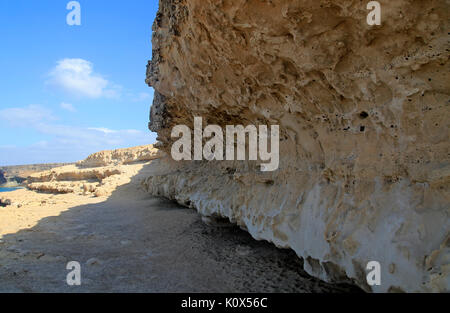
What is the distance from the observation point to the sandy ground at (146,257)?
313 cm

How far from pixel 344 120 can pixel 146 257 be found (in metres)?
3.30

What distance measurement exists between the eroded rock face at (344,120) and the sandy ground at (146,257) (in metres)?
0.45

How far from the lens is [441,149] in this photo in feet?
6.83

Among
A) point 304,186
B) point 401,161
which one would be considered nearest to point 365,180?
point 401,161

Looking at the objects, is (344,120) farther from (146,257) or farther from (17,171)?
(17,171)

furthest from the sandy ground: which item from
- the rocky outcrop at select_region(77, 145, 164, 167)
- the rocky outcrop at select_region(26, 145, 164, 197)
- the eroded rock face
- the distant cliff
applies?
the distant cliff

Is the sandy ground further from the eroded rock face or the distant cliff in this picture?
the distant cliff

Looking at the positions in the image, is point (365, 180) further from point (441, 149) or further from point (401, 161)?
point (441, 149)

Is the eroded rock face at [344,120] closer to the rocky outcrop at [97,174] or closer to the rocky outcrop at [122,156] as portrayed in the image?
the rocky outcrop at [97,174]

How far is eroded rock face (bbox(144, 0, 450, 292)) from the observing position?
204 centimetres

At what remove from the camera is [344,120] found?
285 centimetres

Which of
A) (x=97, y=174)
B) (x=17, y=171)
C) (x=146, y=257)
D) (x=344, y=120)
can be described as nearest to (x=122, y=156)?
(x=97, y=174)

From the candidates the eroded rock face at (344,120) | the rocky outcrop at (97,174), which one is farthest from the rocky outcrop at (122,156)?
the eroded rock face at (344,120)
